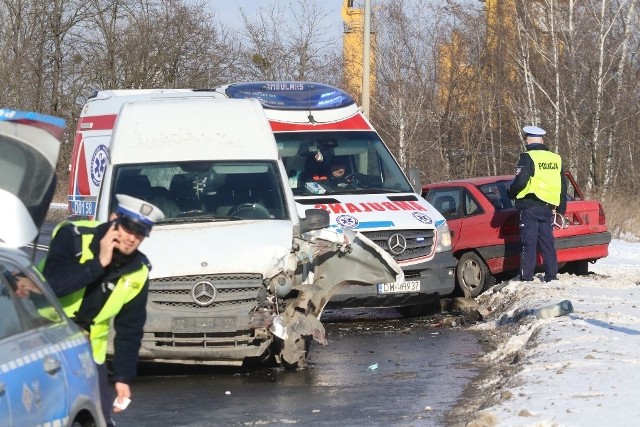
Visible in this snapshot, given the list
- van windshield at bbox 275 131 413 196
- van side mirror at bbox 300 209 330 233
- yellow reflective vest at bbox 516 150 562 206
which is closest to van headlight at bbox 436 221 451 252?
van windshield at bbox 275 131 413 196

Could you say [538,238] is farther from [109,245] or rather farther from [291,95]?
[109,245]

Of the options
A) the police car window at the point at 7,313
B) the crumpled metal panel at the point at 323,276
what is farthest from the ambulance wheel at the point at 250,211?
the police car window at the point at 7,313

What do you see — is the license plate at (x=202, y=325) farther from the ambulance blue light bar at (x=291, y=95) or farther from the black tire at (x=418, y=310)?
the ambulance blue light bar at (x=291, y=95)

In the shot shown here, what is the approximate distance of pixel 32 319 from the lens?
5.73m

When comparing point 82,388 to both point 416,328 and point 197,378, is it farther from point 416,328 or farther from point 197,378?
point 416,328

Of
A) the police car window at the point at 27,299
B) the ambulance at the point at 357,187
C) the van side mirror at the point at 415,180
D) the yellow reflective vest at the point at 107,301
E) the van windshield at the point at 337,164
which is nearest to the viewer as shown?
the police car window at the point at 27,299

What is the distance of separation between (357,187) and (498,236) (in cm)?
252

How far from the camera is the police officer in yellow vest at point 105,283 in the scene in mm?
6148

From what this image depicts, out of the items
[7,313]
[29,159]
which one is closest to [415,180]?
[29,159]

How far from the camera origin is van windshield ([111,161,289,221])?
38.6 feet

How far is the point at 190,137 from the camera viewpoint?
40.2ft

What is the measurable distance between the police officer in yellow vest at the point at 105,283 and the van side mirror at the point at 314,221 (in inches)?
199

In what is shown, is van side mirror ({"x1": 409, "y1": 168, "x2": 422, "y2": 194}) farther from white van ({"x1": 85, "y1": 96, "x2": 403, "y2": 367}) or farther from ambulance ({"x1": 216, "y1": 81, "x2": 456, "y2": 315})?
white van ({"x1": 85, "y1": 96, "x2": 403, "y2": 367})

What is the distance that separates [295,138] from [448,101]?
26.1 m
